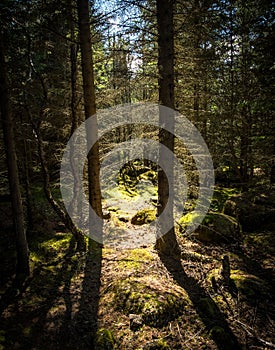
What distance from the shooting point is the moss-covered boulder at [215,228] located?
9.05m

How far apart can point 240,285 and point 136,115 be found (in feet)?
21.5

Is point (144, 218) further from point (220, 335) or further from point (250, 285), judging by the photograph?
point (220, 335)

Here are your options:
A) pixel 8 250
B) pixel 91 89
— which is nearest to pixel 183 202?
pixel 91 89

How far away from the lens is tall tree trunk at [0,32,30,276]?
5820 millimetres

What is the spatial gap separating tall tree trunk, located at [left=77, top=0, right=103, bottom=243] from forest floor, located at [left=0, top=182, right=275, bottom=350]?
7.02 ft

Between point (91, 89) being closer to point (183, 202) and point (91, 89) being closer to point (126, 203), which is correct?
point (183, 202)

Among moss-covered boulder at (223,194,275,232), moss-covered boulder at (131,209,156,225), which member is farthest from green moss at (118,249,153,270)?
moss-covered boulder at (223,194,275,232)

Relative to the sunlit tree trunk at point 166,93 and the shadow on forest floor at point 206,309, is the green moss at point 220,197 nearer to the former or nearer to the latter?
the sunlit tree trunk at point 166,93

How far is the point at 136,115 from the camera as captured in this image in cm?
907

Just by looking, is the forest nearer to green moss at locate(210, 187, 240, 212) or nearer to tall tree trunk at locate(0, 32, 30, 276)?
tall tree trunk at locate(0, 32, 30, 276)

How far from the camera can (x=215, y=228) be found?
9227mm

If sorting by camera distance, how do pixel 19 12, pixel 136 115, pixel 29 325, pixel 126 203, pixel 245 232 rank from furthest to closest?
pixel 126 203 < pixel 245 232 < pixel 136 115 < pixel 19 12 < pixel 29 325

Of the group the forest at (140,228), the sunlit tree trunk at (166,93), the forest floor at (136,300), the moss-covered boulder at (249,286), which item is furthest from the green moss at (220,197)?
the moss-covered boulder at (249,286)

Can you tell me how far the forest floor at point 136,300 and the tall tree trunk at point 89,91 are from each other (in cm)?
214
